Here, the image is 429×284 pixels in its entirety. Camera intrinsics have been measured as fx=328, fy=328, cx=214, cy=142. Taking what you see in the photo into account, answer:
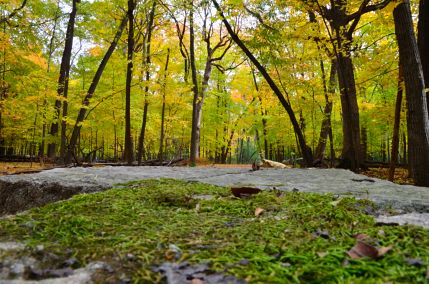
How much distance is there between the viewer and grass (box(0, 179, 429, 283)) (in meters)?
0.78

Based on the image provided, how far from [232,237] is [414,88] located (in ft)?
18.0

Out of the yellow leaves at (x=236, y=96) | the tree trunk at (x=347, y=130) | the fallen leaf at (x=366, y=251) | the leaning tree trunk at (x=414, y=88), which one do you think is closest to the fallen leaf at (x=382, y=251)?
the fallen leaf at (x=366, y=251)

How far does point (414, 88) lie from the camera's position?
537 centimetres

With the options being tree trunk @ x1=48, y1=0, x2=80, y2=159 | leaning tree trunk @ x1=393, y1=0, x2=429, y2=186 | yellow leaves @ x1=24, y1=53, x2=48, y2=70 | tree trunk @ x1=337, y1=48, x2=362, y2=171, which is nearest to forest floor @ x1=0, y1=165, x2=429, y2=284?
leaning tree trunk @ x1=393, y1=0, x2=429, y2=186

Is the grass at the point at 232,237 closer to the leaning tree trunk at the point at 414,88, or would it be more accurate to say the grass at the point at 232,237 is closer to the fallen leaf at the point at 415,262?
the fallen leaf at the point at 415,262

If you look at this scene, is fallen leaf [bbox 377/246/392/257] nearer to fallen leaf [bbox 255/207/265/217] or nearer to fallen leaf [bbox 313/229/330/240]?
fallen leaf [bbox 313/229/330/240]

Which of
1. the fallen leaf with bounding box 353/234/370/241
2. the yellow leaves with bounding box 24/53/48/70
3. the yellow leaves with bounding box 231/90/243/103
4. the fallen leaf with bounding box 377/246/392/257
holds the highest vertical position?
the yellow leaves with bounding box 24/53/48/70

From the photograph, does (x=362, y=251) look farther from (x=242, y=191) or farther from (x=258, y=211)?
(x=242, y=191)

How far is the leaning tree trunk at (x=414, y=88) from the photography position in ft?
17.5

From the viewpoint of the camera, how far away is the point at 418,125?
214 inches

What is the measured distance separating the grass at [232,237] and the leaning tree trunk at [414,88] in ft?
15.0

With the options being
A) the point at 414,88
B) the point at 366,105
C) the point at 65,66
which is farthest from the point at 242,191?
the point at 366,105

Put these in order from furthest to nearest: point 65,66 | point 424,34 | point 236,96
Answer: point 236,96 < point 65,66 < point 424,34

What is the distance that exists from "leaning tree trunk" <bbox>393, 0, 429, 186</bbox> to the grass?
456 cm
